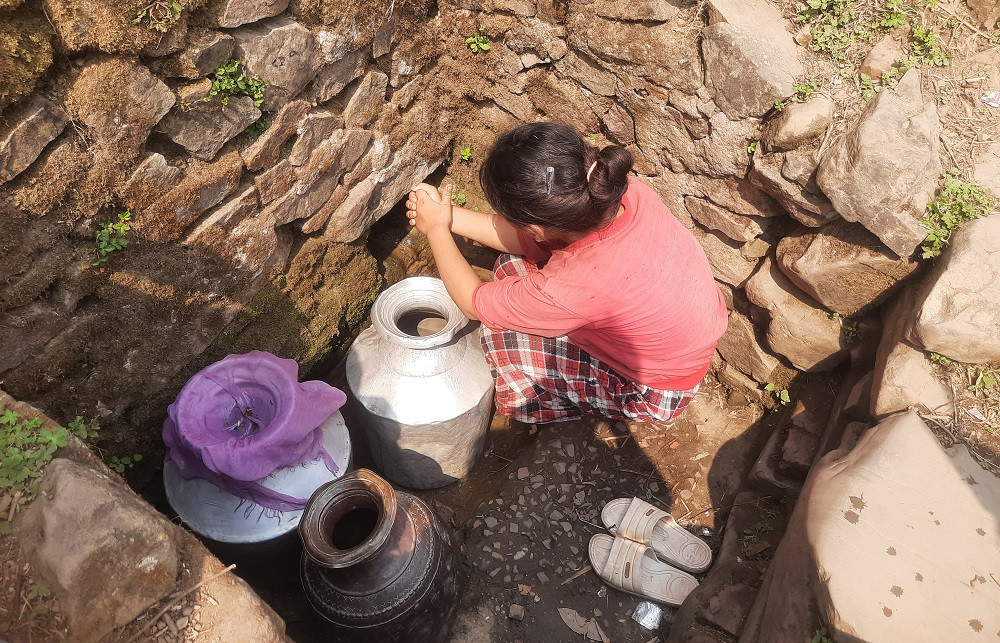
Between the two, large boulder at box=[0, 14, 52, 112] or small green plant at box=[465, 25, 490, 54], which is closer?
large boulder at box=[0, 14, 52, 112]

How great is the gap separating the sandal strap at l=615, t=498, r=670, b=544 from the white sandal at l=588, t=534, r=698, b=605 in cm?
4

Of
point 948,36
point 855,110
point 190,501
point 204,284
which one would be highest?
point 948,36

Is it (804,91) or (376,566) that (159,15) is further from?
(804,91)

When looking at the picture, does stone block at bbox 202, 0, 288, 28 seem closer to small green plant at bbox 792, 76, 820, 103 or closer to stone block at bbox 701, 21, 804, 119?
stone block at bbox 701, 21, 804, 119

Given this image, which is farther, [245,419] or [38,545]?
[245,419]

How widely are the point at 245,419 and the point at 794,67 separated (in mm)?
2696

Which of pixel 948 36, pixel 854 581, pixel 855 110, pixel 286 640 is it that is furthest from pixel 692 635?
pixel 948 36

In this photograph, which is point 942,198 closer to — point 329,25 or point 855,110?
point 855,110

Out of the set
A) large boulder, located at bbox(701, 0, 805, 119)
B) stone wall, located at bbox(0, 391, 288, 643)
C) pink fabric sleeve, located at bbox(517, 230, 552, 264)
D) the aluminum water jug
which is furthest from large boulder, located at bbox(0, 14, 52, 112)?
large boulder, located at bbox(701, 0, 805, 119)

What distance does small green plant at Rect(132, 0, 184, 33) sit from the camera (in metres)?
1.74

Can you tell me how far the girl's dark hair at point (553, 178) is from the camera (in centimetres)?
202

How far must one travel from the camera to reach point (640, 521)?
9.61 ft

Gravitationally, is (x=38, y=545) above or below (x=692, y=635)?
above

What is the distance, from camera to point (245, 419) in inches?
92.5
